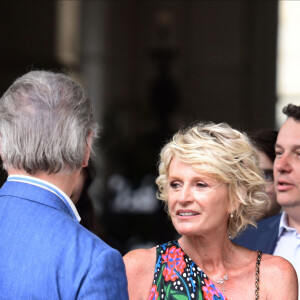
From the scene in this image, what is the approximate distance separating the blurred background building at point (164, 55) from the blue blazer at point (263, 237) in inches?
319

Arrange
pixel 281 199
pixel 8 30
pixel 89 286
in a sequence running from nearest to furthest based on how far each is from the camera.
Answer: pixel 89 286
pixel 281 199
pixel 8 30

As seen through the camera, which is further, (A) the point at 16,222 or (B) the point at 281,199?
(B) the point at 281,199

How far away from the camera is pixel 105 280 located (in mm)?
1896

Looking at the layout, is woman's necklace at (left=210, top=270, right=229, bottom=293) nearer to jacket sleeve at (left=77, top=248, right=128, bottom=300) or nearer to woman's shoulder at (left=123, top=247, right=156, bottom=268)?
woman's shoulder at (left=123, top=247, right=156, bottom=268)

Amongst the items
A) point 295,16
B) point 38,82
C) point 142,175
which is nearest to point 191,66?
point 295,16

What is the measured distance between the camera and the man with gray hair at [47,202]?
6.20 ft

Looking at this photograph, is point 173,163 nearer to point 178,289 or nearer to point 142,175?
point 178,289

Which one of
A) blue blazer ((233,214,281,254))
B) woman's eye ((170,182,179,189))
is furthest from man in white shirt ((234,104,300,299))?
woman's eye ((170,182,179,189))

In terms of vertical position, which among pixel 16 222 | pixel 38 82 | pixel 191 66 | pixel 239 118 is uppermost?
pixel 38 82

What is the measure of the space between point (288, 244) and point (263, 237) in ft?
0.53

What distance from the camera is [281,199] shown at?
3.40m

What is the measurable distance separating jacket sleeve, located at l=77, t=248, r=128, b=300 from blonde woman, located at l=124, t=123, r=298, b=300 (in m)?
0.77

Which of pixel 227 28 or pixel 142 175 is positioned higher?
pixel 227 28

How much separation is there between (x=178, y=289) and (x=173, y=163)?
525mm
